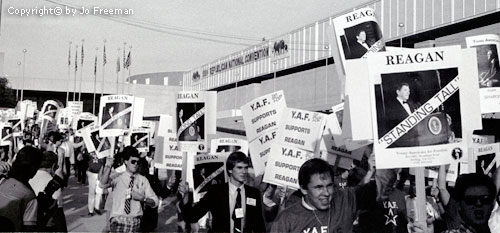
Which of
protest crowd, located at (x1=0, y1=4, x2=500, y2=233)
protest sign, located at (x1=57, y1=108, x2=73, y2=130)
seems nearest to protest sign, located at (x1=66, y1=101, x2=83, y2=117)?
protest sign, located at (x1=57, y1=108, x2=73, y2=130)

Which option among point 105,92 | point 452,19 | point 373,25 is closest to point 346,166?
point 373,25

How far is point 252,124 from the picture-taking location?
26.1ft

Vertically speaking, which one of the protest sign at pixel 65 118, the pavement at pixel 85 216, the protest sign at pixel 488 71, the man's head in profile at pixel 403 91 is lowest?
the pavement at pixel 85 216

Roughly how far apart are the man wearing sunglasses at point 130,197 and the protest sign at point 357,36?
9.17 feet

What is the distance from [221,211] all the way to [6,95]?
186 ft

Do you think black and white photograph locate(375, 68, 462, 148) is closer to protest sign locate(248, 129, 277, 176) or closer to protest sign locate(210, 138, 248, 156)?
protest sign locate(248, 129, 277, 176)

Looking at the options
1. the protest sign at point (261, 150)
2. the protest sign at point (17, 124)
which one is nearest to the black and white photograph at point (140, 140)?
the protest sign at point (17, 124)

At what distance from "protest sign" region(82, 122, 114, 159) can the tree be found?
46077 millimetres

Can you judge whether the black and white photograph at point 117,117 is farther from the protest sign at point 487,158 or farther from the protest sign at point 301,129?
the protest sign at point 487,158

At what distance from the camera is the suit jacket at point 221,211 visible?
566 centimetres

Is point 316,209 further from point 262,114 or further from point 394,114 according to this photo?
point 262,114

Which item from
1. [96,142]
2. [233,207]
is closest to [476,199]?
[233,207]

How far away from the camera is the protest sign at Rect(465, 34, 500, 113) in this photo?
27.1 ft

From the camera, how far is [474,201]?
436cm
